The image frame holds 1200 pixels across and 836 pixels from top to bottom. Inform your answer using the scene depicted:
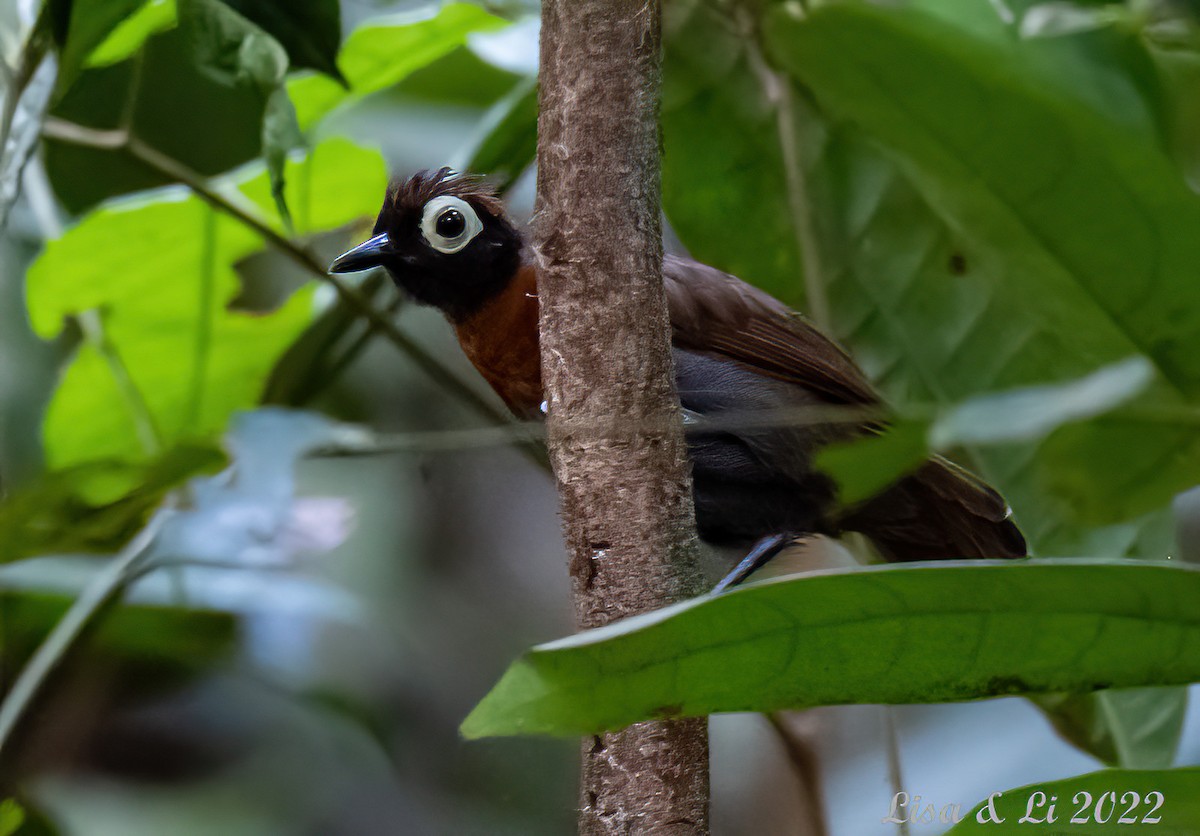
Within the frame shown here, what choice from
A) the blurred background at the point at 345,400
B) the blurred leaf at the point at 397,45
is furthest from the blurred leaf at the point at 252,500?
the blurred leaf at the point at 397,45

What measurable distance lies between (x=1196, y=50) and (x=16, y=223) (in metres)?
2.12

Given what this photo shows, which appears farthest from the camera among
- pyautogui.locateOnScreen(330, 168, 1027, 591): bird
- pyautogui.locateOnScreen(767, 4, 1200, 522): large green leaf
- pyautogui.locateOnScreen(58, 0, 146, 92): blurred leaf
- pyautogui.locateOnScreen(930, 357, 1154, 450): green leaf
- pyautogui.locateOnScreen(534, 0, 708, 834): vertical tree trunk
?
pyautogui.locateOnScreen(330, 168, 1027, 591): bird

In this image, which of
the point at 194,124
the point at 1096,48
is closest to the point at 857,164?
the point at 1096,48

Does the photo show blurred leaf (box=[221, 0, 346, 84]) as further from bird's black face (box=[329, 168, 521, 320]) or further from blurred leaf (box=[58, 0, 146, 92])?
bird's black face (box=[329, 168, 521, 320])

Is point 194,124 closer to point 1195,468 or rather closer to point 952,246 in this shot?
point 952,246

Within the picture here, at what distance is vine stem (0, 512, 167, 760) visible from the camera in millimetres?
1617

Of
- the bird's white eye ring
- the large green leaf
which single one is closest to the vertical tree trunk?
the large green leaf

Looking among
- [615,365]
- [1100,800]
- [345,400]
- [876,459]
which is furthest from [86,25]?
[345,400]

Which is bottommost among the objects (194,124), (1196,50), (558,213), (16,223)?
(558,213)

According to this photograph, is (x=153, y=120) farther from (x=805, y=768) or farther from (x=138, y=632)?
(x=805, y=768)

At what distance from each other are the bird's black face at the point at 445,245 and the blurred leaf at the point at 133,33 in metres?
0.45

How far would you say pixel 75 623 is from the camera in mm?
1654

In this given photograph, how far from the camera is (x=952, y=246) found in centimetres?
168

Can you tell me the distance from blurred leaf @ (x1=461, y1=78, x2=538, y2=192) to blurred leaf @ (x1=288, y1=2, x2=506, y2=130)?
163 mm
